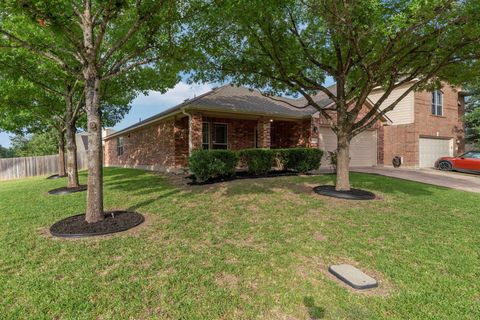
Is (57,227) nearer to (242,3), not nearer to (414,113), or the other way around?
(242,3)

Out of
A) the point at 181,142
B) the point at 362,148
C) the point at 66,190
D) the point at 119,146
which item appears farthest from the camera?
the point at 119,146

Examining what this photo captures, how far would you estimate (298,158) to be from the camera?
35.7 feet

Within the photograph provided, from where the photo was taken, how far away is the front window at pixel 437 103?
17266 mm

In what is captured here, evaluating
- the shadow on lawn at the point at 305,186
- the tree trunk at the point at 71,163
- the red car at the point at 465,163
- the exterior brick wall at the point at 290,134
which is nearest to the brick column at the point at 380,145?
the red car at the point at 465,163

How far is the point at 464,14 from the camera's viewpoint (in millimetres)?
5488

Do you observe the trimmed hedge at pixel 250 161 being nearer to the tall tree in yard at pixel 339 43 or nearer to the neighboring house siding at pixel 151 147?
the tall tree in yard at pixel 339 43

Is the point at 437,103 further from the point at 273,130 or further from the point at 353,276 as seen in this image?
the point at 353,276

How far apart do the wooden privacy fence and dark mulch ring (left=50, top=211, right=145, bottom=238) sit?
1868 centimetres

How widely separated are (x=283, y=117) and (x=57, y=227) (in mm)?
10264

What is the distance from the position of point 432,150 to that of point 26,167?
29.1 m

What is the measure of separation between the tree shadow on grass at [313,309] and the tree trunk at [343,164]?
4.98 metres

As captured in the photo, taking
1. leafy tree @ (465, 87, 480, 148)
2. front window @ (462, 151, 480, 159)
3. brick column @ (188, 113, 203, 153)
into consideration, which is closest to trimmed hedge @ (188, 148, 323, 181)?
brick column @ (188, 113, 203, 153)

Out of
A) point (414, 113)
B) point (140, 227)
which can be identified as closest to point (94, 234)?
point (140, 227)

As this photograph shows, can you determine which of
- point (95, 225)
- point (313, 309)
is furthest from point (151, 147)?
point (313, 309)
